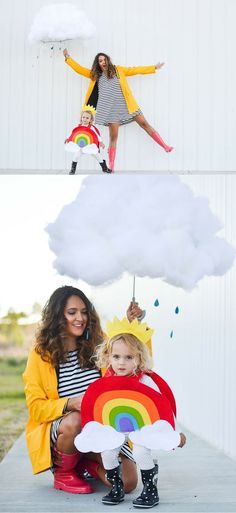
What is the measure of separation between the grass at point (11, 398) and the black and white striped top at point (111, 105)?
3.53m

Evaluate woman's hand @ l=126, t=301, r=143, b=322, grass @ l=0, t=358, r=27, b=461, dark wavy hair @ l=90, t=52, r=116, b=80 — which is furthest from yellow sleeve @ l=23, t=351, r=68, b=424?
grass @ l=0, t=358, r=27, b=461

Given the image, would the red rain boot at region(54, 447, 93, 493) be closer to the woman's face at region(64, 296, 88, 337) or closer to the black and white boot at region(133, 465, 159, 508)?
the black and white boot at region(133, 465, 159, 508)

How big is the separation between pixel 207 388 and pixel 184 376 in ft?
1.27

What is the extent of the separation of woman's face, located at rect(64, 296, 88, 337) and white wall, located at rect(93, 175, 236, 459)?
982mm

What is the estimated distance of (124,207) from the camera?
315cm

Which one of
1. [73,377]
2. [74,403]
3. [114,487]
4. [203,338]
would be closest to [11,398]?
[203,338]

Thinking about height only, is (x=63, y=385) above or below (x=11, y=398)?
above

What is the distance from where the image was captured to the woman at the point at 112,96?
3854mm

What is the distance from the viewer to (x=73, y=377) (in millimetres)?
3252

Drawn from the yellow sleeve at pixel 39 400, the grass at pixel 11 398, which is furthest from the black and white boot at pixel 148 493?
the grass at pixel 11 398

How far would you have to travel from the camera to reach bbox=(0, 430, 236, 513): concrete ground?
2945mm

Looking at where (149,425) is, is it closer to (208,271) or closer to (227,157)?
(208,271)

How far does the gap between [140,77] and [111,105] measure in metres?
0.20

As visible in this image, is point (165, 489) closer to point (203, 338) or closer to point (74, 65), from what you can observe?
point (203, 338)
